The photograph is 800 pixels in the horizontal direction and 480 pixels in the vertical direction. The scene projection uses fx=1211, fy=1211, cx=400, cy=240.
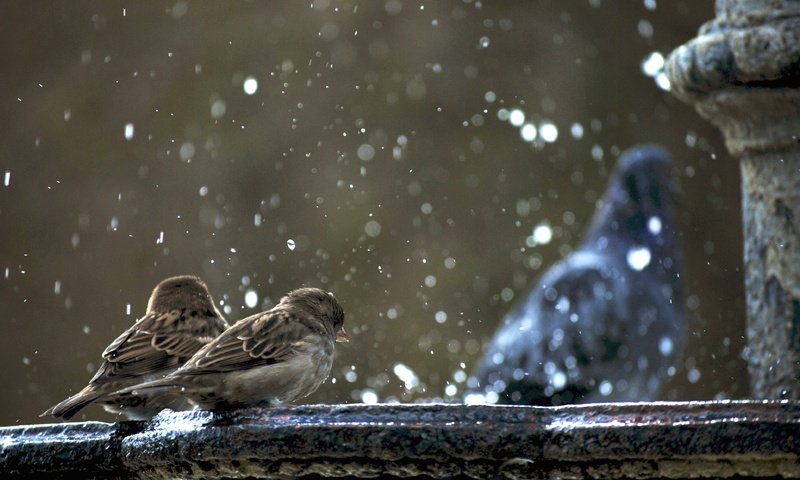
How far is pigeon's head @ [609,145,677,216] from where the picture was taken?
653 centimetres

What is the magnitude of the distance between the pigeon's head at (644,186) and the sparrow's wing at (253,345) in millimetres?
4426

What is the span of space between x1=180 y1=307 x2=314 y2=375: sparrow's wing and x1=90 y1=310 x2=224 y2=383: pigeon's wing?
38 centimetres

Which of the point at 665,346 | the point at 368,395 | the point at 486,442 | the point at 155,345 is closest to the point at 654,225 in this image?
the point at 665,346

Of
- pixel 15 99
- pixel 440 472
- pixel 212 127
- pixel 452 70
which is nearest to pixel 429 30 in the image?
pixel 452 70

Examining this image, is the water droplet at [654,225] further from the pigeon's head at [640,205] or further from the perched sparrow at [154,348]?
the perched sparrow at [154,348]

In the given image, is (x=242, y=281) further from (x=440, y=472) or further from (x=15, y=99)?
(x=440, y=472)

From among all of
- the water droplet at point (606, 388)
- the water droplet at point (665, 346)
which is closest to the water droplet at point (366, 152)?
the water droplet at point (665, 346)

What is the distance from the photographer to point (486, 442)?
168 centimetres

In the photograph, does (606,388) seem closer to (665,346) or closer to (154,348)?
(665,346)

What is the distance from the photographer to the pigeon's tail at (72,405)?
2.32m

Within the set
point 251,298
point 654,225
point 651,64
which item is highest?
point 651,64

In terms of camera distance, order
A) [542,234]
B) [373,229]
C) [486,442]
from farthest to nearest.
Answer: [542,234]
[373,229]
[486,442]

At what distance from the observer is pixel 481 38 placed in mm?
8898

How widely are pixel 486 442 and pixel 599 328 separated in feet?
12.3
